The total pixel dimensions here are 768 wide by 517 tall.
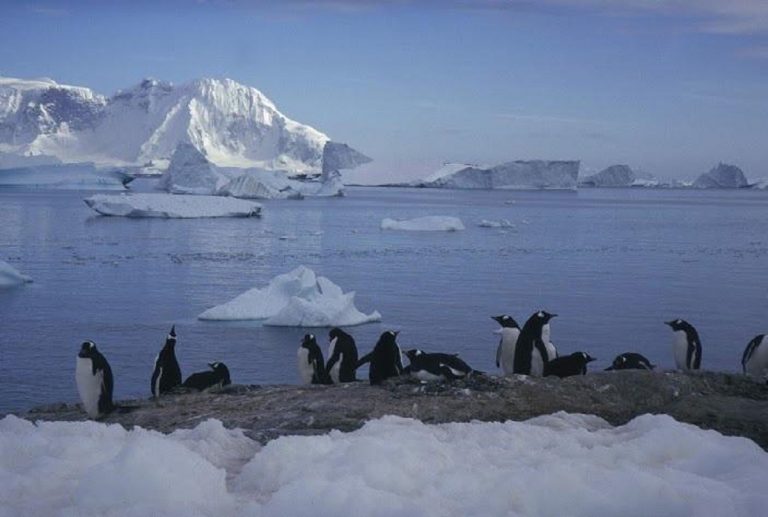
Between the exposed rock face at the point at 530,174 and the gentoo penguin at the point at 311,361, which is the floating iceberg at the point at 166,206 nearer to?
the gentoo penguin at the point at 311,361

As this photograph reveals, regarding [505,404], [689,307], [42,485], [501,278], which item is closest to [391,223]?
[501,278]

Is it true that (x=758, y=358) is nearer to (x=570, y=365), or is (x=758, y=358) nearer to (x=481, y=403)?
(x=570, y=365)

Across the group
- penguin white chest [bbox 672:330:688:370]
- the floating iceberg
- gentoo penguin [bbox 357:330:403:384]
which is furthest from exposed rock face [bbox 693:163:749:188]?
gentoo penguin [bbox 357:330:403:384]

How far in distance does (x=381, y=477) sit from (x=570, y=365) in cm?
476

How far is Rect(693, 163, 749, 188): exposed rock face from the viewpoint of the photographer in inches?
5223

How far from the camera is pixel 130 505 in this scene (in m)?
3.29

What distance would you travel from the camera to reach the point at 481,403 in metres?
6.09

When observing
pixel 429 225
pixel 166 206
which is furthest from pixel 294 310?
pixel 166 206

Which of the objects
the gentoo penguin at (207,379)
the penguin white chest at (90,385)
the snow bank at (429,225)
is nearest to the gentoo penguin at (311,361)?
the gentoo penguin at (207,379)

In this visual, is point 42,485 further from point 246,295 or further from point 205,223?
point 205,223

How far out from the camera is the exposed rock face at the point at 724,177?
132663mm

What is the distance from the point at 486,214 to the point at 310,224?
691 inches

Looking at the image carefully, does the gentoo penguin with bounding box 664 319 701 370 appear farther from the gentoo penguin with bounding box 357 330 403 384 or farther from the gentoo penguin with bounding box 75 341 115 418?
the gentoo penguin with bounding box 75 341 115 418

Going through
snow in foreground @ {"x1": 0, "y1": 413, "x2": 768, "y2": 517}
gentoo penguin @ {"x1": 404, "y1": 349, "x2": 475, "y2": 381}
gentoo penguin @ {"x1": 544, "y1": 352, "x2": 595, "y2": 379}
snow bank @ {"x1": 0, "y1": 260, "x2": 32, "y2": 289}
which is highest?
snow in foreground @ {"x1": 0, "y1": 413, "x2": 768, "y2": 517}
